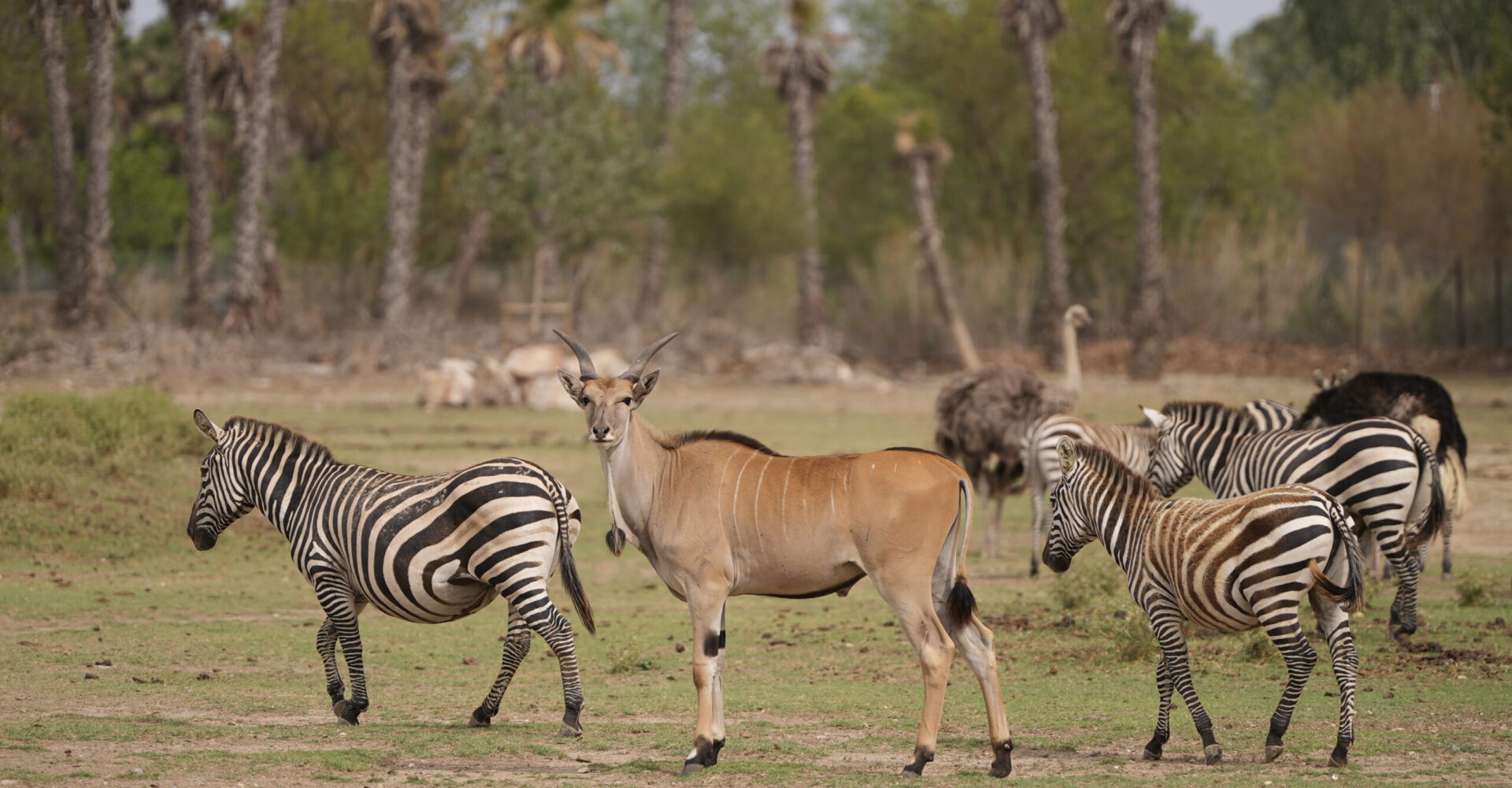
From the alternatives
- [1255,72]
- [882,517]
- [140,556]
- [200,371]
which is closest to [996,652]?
[882,517]

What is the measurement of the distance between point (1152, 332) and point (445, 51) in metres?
21.4

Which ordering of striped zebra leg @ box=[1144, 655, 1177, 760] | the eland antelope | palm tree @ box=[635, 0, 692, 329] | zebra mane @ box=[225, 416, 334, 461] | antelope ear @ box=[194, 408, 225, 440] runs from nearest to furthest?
the eland antelope, striped zebra leg @ box=[1144, 655, 1177, 760], zebra mane @ box=[225, 416, 334, 461], antelope ear @ box=[194, 408, 225, 440], palm tree @ box=[635, 0, 692, 329]

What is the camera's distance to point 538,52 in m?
44.4

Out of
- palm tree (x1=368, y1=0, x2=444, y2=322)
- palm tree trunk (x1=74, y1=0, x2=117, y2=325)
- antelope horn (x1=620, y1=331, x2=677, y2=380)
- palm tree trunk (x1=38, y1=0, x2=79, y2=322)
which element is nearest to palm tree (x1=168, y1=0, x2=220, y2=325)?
palm tree trunk (x1=74, y1=0, x2=117, y2=325)

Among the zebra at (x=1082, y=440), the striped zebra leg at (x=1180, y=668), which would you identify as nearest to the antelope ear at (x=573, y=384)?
the striped zebra leg at (x=1180, y=668)

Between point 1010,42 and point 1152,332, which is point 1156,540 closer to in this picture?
point 1152,332

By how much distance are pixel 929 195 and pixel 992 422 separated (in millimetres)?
28252

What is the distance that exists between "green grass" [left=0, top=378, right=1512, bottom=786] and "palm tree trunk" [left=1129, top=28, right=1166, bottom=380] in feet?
73.7

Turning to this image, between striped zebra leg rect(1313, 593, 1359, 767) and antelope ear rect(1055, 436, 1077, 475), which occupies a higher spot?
antelope ear rect(1055, 436, 1077, 475)

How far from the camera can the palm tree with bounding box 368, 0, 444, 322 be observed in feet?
133

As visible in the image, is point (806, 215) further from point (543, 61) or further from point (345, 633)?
point (345, 633)

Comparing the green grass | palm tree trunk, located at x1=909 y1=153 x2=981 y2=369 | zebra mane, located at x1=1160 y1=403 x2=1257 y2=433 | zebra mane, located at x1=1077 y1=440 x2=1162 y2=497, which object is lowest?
the green grass

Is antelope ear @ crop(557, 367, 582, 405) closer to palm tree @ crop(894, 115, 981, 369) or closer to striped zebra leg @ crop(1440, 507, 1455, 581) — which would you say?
striped zebra leg @ crop(1440, 507, 1455, 581)

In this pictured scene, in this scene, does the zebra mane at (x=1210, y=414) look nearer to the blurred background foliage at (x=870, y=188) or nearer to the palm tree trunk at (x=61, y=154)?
the blurred background foliage at (x=870, y=188)
